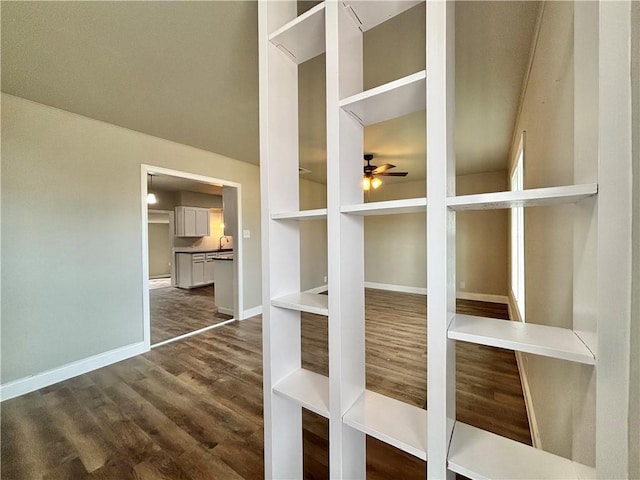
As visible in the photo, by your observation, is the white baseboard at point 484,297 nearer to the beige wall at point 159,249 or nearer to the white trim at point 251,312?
the white trim at point 251,312

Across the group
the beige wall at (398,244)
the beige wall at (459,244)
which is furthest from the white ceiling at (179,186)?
the beige wall at (459,244)

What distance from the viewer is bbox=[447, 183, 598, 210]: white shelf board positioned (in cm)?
60

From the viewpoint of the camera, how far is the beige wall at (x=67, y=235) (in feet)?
7.14

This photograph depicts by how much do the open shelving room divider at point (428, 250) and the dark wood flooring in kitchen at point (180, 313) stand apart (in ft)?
9.91

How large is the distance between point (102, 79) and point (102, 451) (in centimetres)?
254

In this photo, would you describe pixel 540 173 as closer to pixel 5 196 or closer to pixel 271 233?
pixel 271 233

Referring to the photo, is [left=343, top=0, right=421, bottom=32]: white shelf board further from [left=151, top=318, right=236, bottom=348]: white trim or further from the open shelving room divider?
[left=151, top=318, right=236, bottom=348]: white trim

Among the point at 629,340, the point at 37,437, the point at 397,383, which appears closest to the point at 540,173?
the point at 629,340

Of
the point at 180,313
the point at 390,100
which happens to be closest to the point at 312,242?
the point at 180,313

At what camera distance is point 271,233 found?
1.14 meters

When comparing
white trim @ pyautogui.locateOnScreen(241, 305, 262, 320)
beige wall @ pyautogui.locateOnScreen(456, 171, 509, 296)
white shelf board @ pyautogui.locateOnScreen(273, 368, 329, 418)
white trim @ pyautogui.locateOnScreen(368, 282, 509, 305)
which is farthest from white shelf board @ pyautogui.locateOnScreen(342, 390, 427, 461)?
beige wall @ pyautogui.locateOnScreen(456, 171, 509, 296)

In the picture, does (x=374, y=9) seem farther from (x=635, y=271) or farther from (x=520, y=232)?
(x=520, y=232)

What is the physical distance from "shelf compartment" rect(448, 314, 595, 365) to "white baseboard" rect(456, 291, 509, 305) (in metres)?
4.92

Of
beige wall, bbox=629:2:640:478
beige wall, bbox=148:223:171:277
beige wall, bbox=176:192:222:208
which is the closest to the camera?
beige wall, bbox=629:2:640:478
